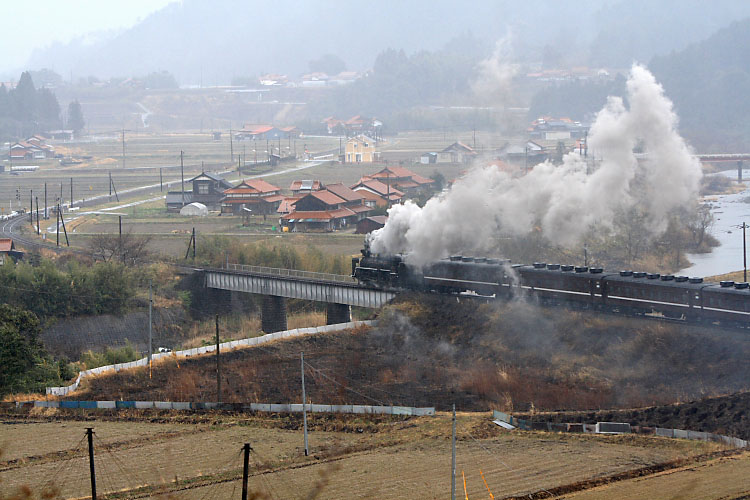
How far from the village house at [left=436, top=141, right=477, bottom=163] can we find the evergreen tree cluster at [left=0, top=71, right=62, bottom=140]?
295ft

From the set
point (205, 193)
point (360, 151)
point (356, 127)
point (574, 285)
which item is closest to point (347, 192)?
point (205, 193)

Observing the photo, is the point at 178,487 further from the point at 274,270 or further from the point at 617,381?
the point at 274,270

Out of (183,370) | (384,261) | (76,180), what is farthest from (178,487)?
(76,180)

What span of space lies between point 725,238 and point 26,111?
14188 cm

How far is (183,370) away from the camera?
4800 cm

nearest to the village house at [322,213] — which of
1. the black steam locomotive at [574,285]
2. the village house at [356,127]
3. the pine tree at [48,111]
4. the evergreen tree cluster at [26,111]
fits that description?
the black steam locomotive at [574,285]

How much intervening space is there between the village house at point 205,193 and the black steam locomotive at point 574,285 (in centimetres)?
4869

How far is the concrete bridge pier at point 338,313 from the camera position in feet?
195

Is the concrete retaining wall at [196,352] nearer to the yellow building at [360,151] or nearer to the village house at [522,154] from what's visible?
the village house at [522,154]

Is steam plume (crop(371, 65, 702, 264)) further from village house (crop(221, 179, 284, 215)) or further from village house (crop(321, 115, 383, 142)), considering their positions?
village house (crop(321, 115, 383, 142))

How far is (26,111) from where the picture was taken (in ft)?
611

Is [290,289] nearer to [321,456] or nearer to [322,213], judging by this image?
[321,456]

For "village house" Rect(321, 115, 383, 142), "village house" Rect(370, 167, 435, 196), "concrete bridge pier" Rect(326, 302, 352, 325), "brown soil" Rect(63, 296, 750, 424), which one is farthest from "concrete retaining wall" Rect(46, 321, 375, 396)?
"village house" Rect(321, 115, 383, 142)

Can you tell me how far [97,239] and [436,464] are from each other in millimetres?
52915
